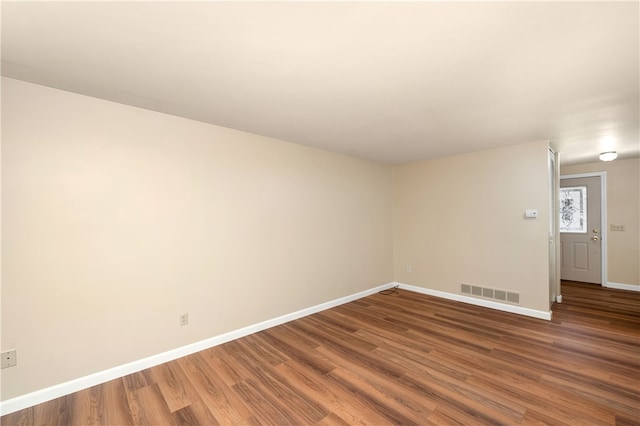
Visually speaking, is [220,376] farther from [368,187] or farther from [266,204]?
[368,187]

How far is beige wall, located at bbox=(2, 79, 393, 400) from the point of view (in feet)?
6.61

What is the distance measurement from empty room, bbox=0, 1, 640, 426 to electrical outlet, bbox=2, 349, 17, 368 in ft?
0.05

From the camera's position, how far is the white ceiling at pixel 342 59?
53.5 inches

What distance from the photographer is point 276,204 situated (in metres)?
3.50

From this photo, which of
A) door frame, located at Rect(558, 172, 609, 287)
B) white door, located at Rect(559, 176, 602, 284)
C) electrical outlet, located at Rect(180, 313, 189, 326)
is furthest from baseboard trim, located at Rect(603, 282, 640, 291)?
electrical outlet, located at Rect(180, 313, 189, 326)

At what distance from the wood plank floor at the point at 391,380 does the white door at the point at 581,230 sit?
2.18m

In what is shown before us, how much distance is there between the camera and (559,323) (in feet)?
11.2

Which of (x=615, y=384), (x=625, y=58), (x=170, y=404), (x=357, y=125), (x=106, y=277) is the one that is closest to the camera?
(x=625, y=58)

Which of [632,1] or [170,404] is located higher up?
[632,1]

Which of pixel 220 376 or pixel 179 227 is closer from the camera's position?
pixel 220 376

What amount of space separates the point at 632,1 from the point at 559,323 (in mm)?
3580

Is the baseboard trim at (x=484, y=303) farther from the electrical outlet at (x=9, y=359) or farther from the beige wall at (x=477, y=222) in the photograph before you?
the electrical outlet at (x=9, y=359)

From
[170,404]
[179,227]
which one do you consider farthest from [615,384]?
[179,227]

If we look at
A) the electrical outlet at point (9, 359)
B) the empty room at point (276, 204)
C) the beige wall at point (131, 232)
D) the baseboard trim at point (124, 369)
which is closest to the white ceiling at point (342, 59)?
the empty room at point (276, 204)
